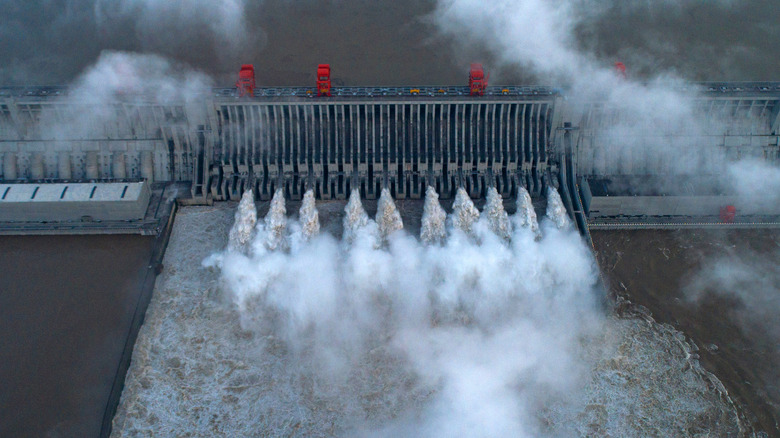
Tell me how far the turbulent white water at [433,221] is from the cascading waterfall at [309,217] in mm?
7076

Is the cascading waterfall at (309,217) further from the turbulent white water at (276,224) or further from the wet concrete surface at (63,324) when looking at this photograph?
the wet concrete surface at (63,324)

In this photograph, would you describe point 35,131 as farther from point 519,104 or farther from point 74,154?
point 519,104

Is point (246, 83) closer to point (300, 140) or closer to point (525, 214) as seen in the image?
point (300, 140)

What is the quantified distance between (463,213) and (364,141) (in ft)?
31.4

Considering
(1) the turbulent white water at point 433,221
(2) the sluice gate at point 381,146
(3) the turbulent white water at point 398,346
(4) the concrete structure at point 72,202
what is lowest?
(3) the turbulent white water at point 398,346

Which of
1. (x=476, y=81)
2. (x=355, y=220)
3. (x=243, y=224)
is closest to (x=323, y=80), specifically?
(x=355, y=220)

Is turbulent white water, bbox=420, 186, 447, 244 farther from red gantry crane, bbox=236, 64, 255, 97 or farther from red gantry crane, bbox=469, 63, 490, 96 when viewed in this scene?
red gantry crane, bbox=236, 64, 255, 97

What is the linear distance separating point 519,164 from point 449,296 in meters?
13.8

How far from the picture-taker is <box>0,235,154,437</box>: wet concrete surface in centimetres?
3453

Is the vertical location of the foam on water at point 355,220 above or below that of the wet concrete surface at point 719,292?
above

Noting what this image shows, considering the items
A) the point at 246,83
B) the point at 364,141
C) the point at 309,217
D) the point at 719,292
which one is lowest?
the point at 719,292

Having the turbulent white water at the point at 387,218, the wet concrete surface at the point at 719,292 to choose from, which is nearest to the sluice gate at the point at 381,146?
the turbulent white water at the point at 387,218

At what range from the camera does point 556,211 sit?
4441 centimetres

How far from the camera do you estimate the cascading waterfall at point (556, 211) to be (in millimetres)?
43969
